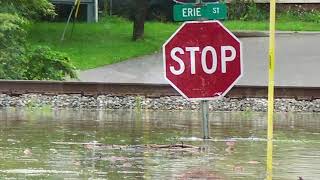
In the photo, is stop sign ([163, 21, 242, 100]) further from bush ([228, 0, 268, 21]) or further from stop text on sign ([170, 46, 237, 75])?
bush ([228, 0, 268, 21])

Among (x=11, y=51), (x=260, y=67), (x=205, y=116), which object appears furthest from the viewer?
(x=260, y=67)

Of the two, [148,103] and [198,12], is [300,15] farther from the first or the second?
[198,12]

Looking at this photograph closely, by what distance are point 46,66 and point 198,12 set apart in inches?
418

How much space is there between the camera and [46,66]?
20.3m

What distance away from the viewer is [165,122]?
44.7 ft

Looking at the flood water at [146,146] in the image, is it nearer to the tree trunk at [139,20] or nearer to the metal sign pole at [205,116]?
the metal sign pole at [205,116]

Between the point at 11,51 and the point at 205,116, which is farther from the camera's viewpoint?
the point at 11,51

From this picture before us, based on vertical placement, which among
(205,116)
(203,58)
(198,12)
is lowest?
(205,116)

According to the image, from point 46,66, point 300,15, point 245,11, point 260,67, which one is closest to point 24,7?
point 46,66

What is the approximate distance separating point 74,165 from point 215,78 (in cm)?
231

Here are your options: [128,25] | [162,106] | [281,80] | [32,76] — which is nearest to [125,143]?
[162,106]

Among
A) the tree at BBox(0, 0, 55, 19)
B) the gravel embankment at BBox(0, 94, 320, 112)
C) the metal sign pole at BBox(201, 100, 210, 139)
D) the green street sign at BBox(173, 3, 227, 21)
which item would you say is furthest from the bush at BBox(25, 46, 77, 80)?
the green street sign at BBox(173, 3, 227, 21)

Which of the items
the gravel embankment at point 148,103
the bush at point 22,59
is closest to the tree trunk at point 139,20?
the bush at point 22,59

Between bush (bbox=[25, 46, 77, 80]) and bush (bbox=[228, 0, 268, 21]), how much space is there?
77.2ft
